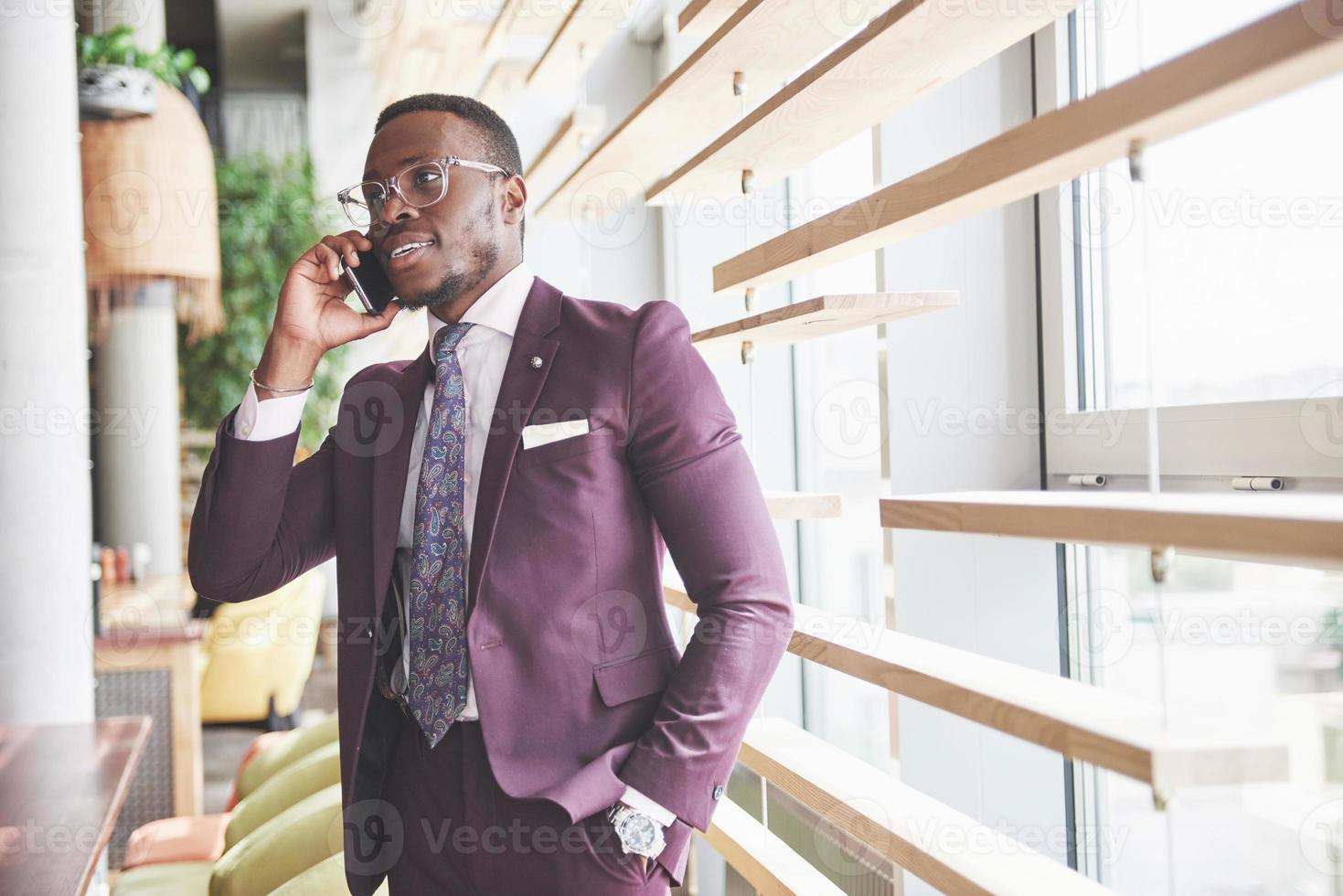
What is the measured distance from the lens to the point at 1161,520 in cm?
85

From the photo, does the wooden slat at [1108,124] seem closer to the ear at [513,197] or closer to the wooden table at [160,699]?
the ear at [513,197]

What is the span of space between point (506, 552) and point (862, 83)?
73 centimetres

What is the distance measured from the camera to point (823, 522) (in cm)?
332

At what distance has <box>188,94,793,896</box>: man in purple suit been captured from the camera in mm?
1396

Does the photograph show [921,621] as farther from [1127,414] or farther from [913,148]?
[913,148]

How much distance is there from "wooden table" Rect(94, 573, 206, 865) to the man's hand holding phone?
332cm

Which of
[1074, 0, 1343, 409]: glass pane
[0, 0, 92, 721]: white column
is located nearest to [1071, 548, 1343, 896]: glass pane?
[1074, 0, 1343, 409]: glass pane

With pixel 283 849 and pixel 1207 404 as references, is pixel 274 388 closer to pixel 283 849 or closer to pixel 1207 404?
pixel 283 849

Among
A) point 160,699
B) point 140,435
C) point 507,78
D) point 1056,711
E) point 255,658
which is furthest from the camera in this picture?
point 140,435

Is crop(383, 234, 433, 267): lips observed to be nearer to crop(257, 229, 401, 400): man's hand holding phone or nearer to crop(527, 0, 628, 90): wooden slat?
crop(257, 229, 401, 400): man's hand holding phone

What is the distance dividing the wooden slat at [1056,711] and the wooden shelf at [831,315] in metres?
0.42

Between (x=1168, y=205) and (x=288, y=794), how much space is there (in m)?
2.19

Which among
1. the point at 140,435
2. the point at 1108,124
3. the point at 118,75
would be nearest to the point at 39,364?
the point at 118,75

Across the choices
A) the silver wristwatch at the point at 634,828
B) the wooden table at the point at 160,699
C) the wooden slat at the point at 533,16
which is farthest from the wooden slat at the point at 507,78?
the wooden table at the point at 160,699
